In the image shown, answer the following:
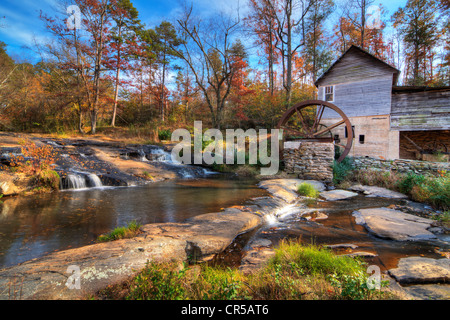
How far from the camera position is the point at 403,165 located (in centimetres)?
930

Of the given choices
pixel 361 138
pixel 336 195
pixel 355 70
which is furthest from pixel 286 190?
pixel 355 70

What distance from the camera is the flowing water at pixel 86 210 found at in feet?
11.8

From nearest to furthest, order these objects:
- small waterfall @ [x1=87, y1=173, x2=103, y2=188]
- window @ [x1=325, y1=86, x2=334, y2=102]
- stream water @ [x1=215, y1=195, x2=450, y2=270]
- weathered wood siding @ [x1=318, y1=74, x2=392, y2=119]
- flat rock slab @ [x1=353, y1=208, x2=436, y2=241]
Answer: stream water @ [x1=215, y1=195, x2=450, y2=270] < flat rock slab @ [x1=353, y1=208, x2=436, y2=241] < small waterfall @ [x1=87, y1=173, x2=103, y2=188] < weathered wood siding @ [x1=318, y1=74, x2=392, y2=119] < window @ [x1=325, y1=86, x2=334, y2=102]

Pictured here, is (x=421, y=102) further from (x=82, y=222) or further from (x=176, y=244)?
(x=82, y=222)

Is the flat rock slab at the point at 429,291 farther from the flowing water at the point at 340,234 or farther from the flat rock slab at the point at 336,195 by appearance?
the flat rock slab at the point at 336,195

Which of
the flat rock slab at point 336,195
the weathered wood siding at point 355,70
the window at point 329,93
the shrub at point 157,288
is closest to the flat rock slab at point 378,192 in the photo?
the flat rock slab at point 336,195

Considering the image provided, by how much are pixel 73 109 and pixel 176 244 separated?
1872 centimetres

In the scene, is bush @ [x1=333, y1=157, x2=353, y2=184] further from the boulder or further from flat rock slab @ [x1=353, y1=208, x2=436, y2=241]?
the boulder

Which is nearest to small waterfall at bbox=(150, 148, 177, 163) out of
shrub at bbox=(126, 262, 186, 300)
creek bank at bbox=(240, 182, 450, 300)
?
creek bank at bbox=(240, 182, 450, 300)

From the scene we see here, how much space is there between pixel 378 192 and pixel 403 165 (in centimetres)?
302

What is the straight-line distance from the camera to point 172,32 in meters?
19.1

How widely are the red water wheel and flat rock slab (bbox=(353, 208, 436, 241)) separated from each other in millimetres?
6380

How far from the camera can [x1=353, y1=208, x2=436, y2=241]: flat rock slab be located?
382 centimetres

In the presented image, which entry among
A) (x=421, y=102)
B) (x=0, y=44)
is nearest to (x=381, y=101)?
(x=421, y=102)
